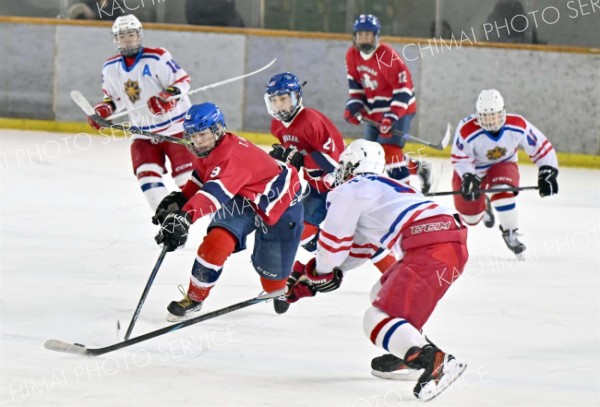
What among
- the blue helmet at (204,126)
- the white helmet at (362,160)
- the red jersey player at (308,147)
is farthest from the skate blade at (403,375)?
the red jersey player at (308,147)

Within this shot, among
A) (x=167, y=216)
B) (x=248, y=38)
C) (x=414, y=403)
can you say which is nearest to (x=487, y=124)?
(x=167, y=216)

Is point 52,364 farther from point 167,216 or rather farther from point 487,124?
point 487,124

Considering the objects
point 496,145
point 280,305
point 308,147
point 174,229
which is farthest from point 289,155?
point 496,145

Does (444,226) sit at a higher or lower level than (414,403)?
higher

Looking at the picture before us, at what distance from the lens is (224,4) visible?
9047 millimetres

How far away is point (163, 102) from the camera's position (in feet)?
18.6

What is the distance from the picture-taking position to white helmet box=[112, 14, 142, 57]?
584 cm

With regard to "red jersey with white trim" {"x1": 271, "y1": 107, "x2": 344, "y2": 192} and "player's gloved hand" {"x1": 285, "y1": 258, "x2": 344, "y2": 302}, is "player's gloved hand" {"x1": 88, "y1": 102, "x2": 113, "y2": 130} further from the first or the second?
"player's gloved hand" {"x1": 285, "y1": 258, "x2": 344, "y2": 302}

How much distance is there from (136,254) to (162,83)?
1.03m

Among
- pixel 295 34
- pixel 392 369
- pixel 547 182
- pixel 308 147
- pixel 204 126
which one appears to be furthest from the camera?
pixel 295 34

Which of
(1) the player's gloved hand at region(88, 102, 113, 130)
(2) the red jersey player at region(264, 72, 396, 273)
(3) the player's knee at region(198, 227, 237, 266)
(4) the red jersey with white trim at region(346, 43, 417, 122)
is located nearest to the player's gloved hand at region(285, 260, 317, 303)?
(3) the player's knee at region(198, 227, 237, 266)

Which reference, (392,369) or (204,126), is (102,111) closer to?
(204,126)

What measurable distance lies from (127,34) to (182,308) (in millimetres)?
2160

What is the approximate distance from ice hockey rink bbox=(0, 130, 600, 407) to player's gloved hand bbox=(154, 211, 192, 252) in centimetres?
34
